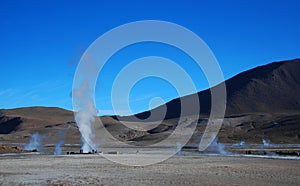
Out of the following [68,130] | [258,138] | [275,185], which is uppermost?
[68,130]

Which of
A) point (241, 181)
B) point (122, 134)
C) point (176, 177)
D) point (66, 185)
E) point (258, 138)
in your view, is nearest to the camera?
point (66, 185)

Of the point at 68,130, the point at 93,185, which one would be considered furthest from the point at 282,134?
the point at 93,185

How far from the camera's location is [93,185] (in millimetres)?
21219

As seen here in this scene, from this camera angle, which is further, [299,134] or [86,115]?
[299,134]

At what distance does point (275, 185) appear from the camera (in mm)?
21781

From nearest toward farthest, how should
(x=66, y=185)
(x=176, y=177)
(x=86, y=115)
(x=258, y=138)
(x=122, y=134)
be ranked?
(x=66, y=185)
(x=176, y=177)
(x=86, y=115)
(x=258, y=138)
(x=122, y=134)

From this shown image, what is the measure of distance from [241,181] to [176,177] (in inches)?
152

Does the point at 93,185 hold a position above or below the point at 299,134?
below

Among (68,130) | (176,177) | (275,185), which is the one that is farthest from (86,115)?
(68,130)

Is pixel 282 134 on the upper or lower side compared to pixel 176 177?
upper

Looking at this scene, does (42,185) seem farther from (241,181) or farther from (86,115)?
(86,115)

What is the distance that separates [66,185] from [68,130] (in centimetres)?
13934

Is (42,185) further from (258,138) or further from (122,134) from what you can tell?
(122,134)

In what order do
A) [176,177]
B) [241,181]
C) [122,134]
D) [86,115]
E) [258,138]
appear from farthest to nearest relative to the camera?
1. [122,134]
2. [258,138]
3. [86,115]
4. [176,177]
5. [241,181]
